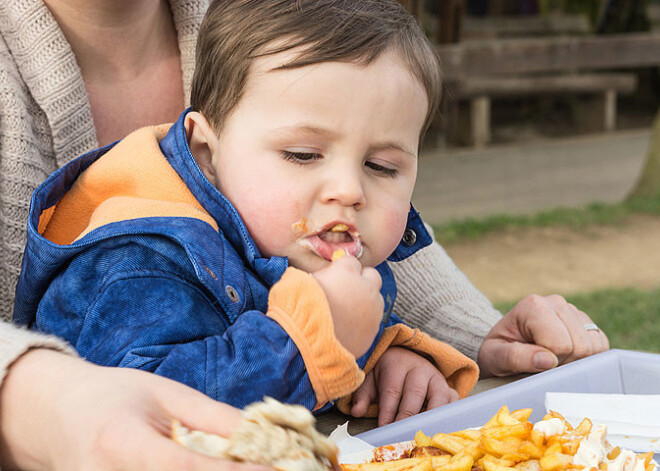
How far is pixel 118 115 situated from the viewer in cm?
171

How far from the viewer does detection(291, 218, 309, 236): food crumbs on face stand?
114 centimetres

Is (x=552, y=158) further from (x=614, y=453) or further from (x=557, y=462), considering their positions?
(x=557, y=462)

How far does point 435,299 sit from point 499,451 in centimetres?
74

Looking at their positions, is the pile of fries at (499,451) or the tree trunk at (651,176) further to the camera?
the tree trunk at (651,176)

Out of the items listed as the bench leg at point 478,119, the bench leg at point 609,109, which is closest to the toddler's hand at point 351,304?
the bench leg at point 478,119

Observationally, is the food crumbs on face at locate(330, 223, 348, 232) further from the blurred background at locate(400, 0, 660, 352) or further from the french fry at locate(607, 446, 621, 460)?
the blurred background at locate(400, 0, 660, 352)

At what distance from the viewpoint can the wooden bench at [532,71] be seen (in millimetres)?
8070

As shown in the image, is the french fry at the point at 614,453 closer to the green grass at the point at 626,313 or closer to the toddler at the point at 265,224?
the toddler at the point at 265,224

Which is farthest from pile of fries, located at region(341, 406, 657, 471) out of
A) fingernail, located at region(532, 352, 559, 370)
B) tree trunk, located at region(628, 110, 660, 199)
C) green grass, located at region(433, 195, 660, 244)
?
tree trunk, located at region(628, 110, 660, 199)

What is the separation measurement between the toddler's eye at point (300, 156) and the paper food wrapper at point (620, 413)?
489mm

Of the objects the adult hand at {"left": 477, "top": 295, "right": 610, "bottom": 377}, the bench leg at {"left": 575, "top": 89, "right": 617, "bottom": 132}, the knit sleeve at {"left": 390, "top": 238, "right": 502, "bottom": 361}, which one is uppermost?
the adult hand at {"left": 477, "top": 295, "right": 610, "bottom": 377}

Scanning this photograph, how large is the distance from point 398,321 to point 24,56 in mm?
852

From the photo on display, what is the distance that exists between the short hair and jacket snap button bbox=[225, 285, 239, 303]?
0.97 ft

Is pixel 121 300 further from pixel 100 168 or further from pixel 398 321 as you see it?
pixel 398 321
